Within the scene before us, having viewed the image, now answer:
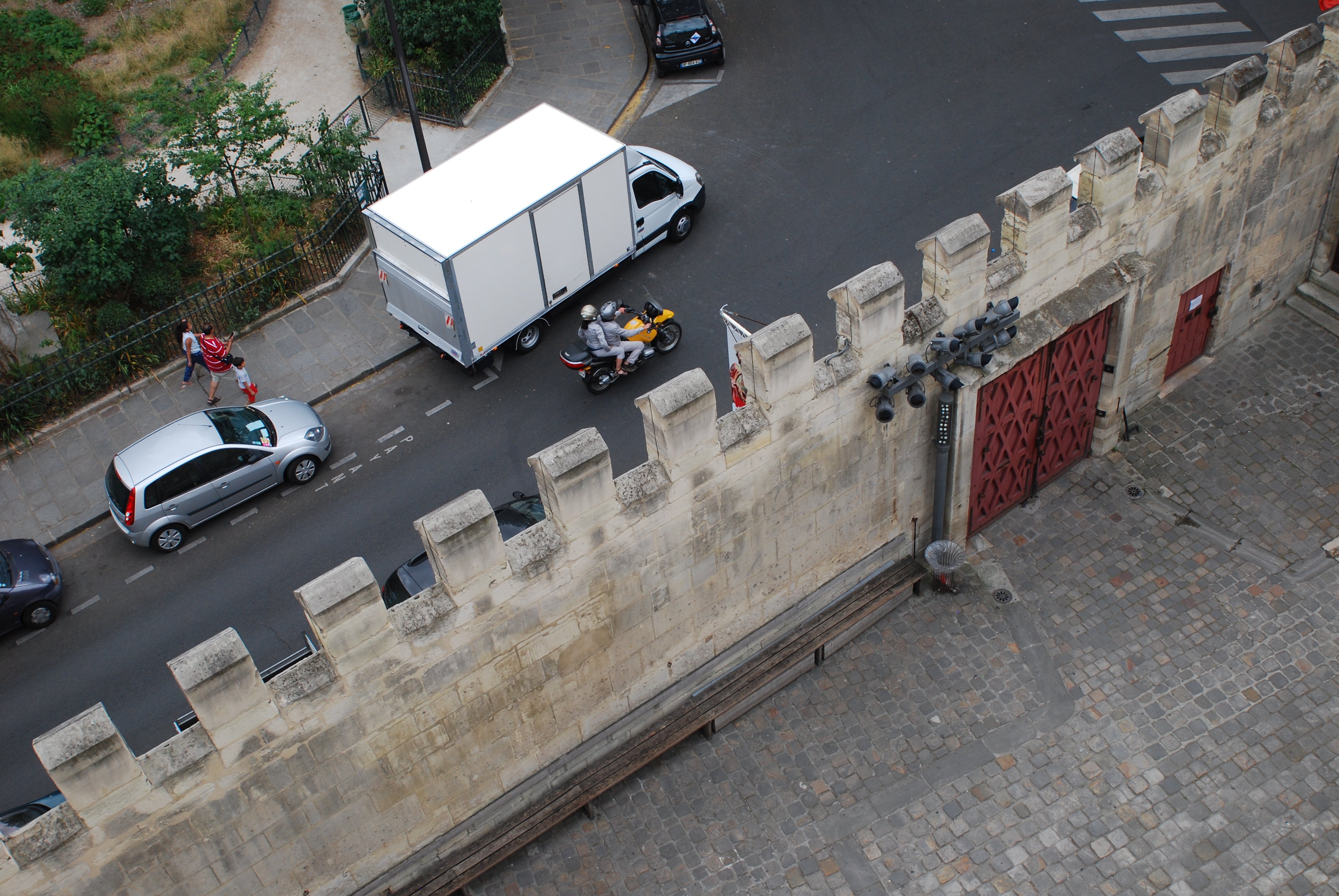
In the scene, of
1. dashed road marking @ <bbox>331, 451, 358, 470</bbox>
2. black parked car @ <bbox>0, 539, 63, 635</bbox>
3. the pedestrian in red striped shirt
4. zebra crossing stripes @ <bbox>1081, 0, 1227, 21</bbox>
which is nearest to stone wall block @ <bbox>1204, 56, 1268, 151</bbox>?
zebra crossing stripes @ <bbox>1081, 0, 1227, 21</bbox>

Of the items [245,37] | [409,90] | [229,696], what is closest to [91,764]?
[229,696]

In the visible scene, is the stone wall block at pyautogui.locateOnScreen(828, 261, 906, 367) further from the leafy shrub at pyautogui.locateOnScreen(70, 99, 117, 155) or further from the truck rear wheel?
the leafy shrub at pyautogui.locateOnScreen(70, 99, 117, 155)

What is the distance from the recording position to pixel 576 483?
44.0 ft

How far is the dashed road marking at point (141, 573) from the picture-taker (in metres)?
20.3

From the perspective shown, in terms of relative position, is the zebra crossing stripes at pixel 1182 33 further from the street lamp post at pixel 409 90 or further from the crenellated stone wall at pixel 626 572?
the street lamp post at pixel 409 90

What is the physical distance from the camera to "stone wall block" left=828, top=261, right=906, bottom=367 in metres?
14.6

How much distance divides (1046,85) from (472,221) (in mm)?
13538

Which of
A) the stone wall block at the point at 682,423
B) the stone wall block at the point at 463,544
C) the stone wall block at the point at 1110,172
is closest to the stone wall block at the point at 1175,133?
the stone wall block at the point at 1110,172

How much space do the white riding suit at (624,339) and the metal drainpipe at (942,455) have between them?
6338mm

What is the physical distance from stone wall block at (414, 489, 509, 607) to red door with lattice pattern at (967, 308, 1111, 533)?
735 centimetres

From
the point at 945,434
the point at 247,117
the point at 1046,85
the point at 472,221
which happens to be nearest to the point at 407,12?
the point at 247,117

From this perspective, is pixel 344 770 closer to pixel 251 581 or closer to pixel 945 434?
pixel 251 581

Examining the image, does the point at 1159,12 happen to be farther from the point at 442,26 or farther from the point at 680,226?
the point at 442,26

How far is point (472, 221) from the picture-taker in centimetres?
2117
